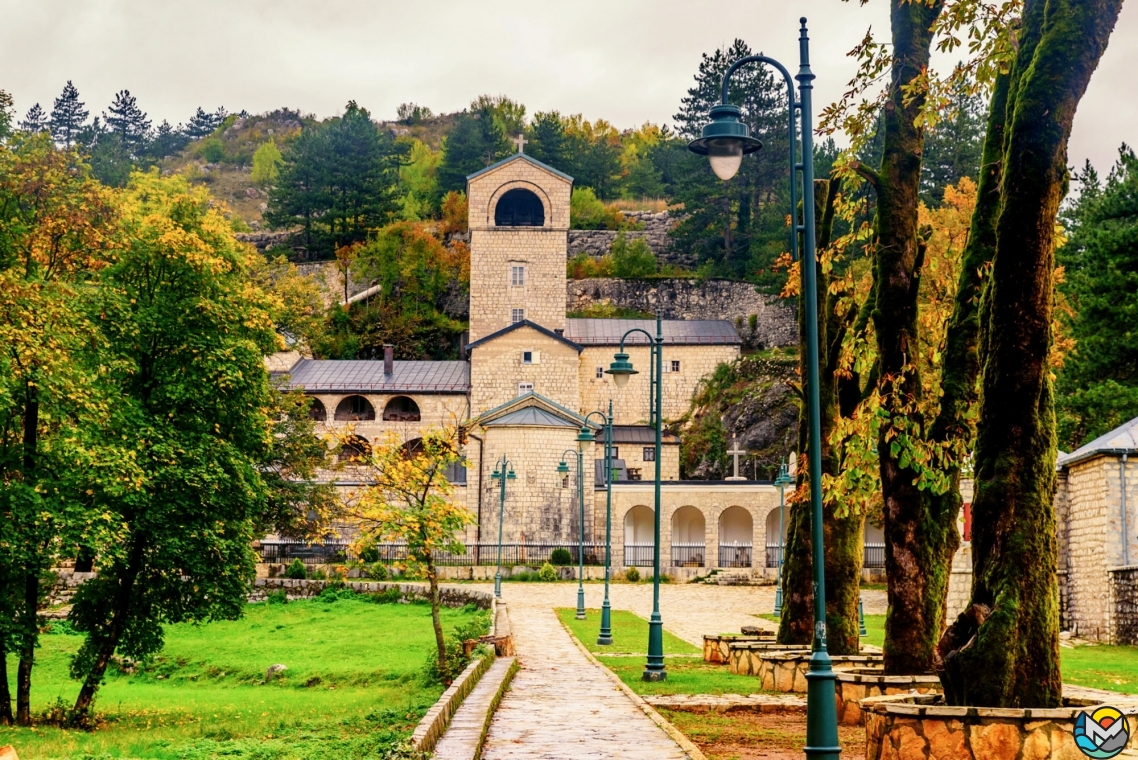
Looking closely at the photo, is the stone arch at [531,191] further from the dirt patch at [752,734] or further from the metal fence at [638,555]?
the dirt patch at [752,734]

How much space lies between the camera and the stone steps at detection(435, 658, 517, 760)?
9094 millimetres

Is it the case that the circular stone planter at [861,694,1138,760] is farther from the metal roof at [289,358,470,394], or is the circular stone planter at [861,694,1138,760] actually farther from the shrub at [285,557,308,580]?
the metal roof at [289,358,470,394]

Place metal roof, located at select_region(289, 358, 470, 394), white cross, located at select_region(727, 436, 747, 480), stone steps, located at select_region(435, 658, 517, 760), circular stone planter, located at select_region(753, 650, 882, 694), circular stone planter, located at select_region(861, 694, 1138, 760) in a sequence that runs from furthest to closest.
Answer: metal roof, located at select_region(289, 358, 470, 394) < white cross, located at select_region(727, 436, 747, 480) < circular stone planter, located at select_region(753, 650, 882, 694) < stone steps, located at select_region(435, 658, 517, 760) < circular stone planter, located at select_region(861, 694, 1138, 760)

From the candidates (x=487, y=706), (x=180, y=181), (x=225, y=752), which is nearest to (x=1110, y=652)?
(x=487, y=706)

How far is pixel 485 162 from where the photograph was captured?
91.0 metres

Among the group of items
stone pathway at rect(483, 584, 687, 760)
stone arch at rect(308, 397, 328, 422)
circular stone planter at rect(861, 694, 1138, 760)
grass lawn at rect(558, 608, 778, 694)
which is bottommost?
grass lawn at rect(558, 608, 778, 694)

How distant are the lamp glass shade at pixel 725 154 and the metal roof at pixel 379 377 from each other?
4832 centimetres

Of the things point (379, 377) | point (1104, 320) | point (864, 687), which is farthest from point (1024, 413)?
point (379, 377)

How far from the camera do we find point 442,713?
10773 mm

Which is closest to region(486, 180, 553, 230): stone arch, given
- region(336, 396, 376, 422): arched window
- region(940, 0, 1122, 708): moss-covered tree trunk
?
region(336, 396, 376, 422): arched window

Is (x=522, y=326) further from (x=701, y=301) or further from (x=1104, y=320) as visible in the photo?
Answer: (x=1104, y=320)

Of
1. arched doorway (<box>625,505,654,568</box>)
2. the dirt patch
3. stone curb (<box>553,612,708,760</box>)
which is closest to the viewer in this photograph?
stone curb (<box>553,612,708,760</box>)

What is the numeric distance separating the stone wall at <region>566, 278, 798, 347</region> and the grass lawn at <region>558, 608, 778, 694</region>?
38.9 metres

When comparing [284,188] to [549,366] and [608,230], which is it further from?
[549,366]
